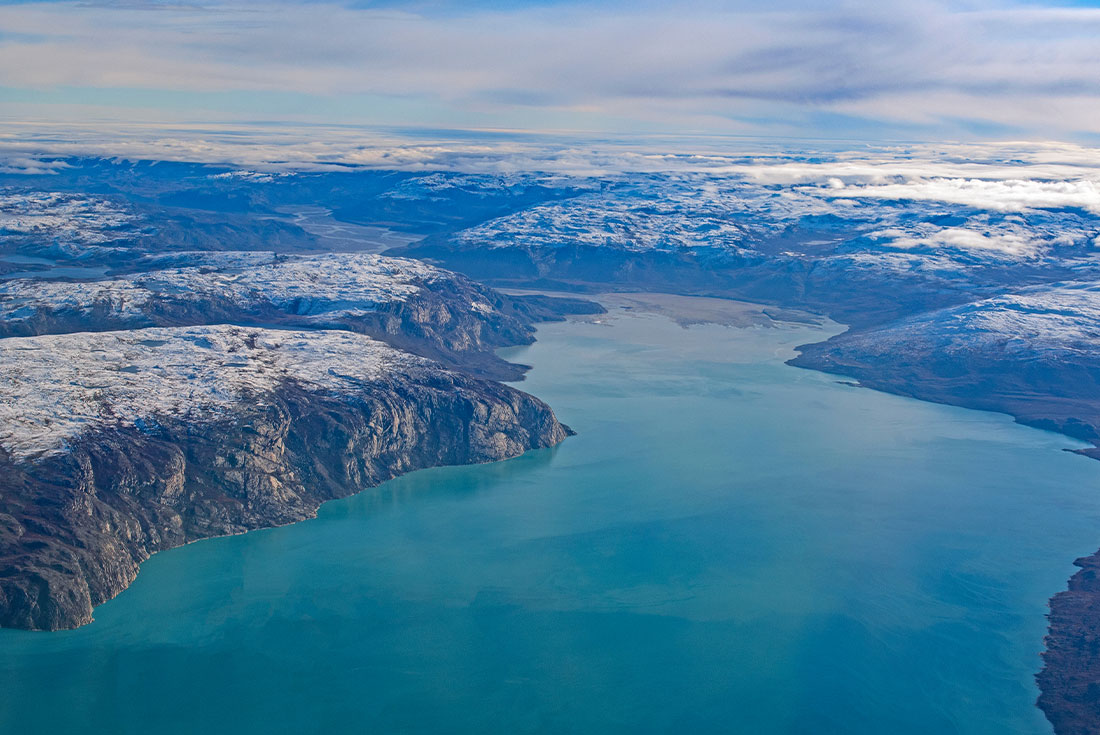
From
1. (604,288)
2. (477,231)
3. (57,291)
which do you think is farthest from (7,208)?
(604,288)

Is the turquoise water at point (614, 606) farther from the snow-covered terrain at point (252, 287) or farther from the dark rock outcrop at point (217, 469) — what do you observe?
the snow-covered terrain at point (252, 287)

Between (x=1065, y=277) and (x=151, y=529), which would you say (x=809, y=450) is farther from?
(x=1065, y=277)

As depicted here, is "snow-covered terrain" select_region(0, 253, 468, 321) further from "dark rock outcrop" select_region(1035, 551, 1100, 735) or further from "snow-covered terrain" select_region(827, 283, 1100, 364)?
"dark rock outcrop" select_region(1035, 551, 1100, 735)

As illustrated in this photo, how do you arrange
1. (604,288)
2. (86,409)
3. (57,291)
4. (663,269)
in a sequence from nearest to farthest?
(86,409)
(57,291)
(604,288)
(663,269)

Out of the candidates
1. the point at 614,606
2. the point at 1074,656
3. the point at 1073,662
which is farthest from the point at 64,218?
the point at 1073,662

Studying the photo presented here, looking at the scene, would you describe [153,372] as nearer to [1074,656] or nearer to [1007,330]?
[1074,656]

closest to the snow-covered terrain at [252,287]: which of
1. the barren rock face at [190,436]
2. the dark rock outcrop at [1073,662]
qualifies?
the barren rock face at [190,436]
